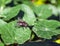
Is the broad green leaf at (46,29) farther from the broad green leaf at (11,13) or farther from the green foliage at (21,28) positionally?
the broad green leaf at (11,13)

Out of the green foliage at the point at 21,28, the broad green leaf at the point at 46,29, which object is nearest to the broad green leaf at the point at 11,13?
the green foliage at the point at 21,28

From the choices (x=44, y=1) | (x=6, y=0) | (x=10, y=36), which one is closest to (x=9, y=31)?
(x=10, y=36)

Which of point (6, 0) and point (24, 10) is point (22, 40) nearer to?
point (24, 10)

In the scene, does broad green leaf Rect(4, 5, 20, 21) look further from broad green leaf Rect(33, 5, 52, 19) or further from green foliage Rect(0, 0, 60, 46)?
broad green leaf Rect(33, 5, 52, 19)

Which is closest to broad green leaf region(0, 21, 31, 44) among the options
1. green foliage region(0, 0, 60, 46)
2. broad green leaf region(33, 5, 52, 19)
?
green foliage region(0, 0, 60, 46)

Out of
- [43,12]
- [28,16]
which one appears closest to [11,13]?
[28,16]
